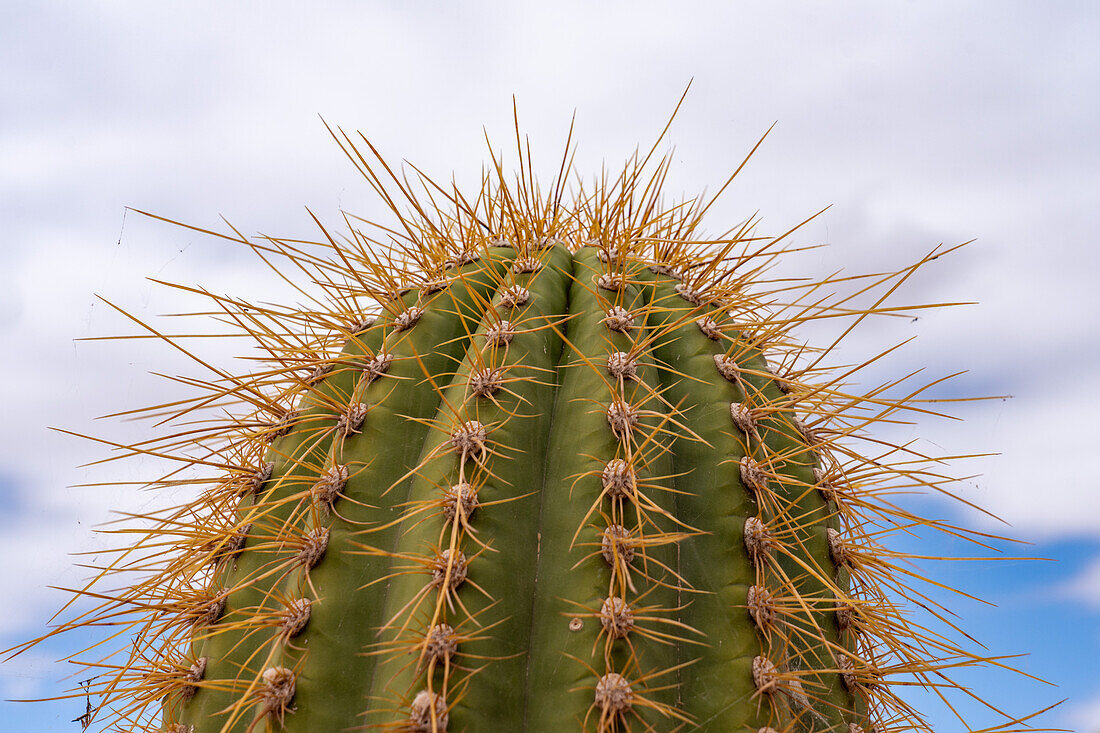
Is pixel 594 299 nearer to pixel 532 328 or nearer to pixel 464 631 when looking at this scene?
pixel 532 328

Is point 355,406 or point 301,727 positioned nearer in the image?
point 301,727

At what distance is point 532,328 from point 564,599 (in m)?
0.52

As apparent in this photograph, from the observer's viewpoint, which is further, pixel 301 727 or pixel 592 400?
pixel 592 400

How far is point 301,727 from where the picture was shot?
1200 millimetres

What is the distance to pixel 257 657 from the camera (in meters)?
1.43

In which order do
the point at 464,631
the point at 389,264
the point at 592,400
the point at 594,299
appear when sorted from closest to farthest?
the point at 464,631 < the point at 592,400 < the point at 594,299 < the point at 389,264

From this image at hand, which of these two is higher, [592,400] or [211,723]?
[592,400]

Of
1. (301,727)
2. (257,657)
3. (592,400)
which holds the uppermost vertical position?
(592,400)

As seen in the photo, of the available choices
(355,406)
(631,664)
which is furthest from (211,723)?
(631,664)

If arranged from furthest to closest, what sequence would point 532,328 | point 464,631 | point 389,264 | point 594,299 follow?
point 389,264
point 594,299
point 532,328
point 464,631

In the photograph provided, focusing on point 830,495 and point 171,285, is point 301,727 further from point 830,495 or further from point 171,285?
point 830,495

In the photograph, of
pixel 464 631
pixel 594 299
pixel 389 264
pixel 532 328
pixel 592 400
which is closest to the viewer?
pixel 464 631

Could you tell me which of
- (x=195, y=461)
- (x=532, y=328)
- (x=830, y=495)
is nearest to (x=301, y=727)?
(x=195, y=461)

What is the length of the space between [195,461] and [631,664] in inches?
39.0
